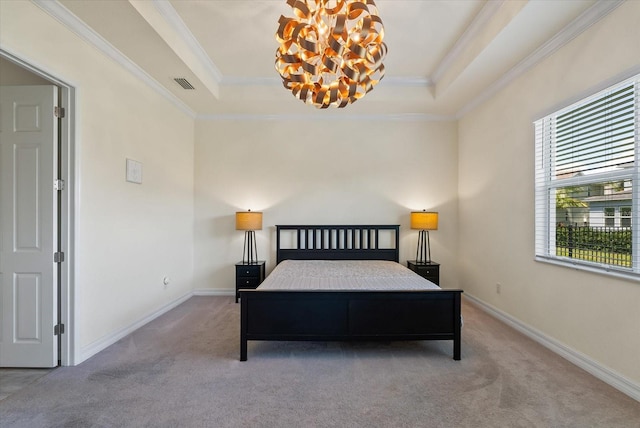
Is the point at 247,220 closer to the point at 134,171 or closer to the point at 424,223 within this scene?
the point at 134,171

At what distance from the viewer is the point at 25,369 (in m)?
2.53

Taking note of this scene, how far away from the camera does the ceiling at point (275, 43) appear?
8.34ft

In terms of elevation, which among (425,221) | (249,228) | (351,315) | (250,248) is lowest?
(351,315)

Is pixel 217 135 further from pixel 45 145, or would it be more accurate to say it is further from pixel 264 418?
pixel 264 418

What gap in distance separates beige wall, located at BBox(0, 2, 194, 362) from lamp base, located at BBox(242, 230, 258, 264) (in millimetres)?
999

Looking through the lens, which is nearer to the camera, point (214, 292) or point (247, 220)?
point (247, 220)

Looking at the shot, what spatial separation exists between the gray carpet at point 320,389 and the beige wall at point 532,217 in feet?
1.13

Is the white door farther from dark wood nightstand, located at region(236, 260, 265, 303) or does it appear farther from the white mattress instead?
dark wood nightstand, located at region(236, 260, 265, 303)

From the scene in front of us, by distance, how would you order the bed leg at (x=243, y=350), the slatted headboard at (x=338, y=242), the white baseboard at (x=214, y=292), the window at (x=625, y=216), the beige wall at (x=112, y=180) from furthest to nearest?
the white baseboard at (x=214, y=292)
the slatted headboard at (x=338, y=242)
the bed leg at (x=243, y=350)
the beige wall at (x=112, y=180)
the window at (x=625, y=216)

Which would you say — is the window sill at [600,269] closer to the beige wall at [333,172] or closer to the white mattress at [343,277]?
the white mattress at [343,277]

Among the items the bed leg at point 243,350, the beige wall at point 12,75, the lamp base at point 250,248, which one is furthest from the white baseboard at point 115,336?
the beige wall at point 12,75

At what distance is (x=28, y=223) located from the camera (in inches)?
100

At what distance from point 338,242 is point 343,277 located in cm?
139

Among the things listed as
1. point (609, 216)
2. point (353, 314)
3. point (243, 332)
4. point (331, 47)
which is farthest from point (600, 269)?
point (243, 332)
